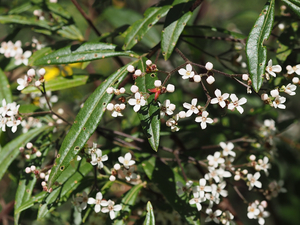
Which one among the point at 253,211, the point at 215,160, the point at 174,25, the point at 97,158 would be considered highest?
the point at 174,25

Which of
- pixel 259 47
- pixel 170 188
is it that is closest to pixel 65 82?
pixel 170 188

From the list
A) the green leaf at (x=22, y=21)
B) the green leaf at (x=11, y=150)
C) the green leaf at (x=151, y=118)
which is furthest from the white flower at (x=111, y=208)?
the green leaf at (x=22, y=21)

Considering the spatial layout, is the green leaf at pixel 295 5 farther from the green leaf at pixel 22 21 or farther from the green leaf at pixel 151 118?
the green leaf at pixel 22 21

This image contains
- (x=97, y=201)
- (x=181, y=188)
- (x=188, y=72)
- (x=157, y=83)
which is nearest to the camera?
(x=157, y=83)

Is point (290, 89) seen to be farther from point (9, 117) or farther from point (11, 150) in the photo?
point (11, 150)

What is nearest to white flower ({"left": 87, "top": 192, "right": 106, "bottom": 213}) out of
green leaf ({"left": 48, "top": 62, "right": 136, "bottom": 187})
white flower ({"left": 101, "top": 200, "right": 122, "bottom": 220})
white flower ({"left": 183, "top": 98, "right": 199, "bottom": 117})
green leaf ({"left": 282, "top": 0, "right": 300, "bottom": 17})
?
white flower ({"left": 101, "top": 200, "right": 122, "bottom": 220})

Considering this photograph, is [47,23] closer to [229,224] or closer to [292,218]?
[229,224]
